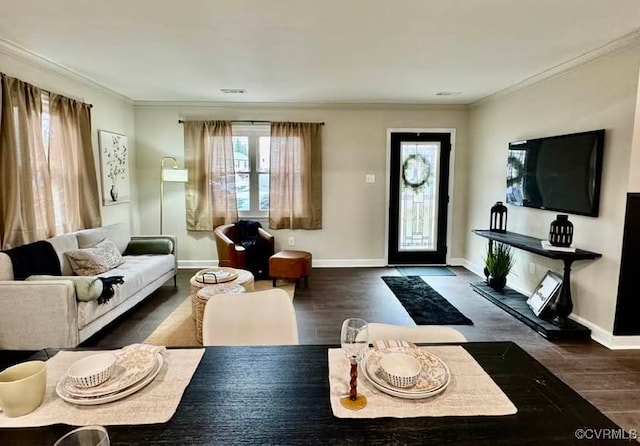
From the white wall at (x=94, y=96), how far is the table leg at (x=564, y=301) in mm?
5157

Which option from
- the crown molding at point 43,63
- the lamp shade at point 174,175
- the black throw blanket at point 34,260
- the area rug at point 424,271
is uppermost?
the crown molding at point 43,63

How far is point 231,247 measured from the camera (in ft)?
15.6

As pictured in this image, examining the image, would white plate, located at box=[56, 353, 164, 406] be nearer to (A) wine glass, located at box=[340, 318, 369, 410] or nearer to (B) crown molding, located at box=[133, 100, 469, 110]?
(A) wine glass, located at box=[340, 318, 369, 410]

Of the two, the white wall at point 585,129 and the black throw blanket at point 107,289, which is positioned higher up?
the white wall at point 585,129

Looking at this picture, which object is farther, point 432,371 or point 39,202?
point 39,202

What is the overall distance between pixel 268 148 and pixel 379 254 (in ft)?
7.88

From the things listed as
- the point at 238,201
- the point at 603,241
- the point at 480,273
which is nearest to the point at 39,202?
the point at 238,201

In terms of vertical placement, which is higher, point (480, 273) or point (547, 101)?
point (547, 101)

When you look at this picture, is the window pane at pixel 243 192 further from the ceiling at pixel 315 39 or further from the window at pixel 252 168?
the ceiling at pixel 315 39

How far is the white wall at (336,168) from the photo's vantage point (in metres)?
5.72

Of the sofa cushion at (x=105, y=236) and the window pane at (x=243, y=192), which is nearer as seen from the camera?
the sofa cushion at (x=105, y=236)

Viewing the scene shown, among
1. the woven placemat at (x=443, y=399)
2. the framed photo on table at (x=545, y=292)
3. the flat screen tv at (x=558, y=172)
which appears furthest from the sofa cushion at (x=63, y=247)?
the flat screen tv at (x=558, y=172)

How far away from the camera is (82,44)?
3.19 meters

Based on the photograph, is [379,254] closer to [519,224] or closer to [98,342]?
[519,224]
